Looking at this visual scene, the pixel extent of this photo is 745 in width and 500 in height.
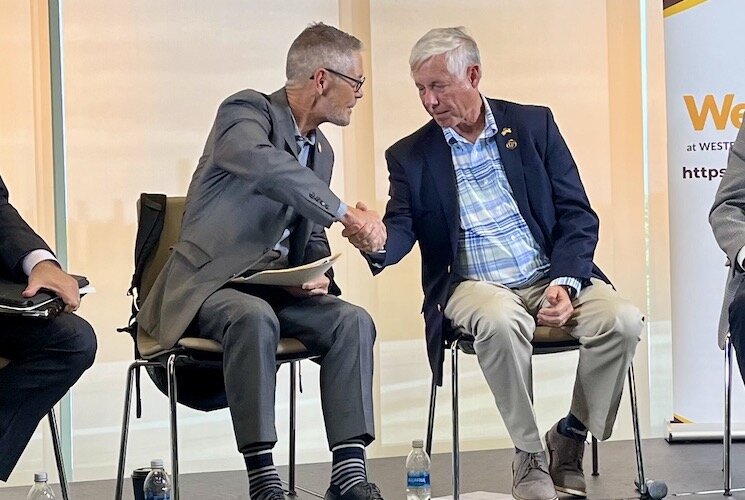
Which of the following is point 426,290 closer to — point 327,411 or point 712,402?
point 327,411

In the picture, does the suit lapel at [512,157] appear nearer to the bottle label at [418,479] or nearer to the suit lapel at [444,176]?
the suit lapel at [444,176]

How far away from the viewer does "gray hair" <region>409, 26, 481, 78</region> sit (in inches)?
133

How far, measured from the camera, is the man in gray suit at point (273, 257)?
2.82m

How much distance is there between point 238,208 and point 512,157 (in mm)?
921

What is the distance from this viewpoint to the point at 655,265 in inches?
191

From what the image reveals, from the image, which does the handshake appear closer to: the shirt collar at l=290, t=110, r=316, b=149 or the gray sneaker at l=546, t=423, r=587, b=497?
the shirt collar at l=290, t=110, r=316, b=149

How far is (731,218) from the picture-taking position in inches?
128

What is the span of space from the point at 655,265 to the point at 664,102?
74 centimetres

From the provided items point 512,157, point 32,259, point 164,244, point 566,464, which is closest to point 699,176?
point 512,157

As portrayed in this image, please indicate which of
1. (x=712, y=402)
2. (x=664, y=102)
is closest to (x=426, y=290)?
(x=712, y=402)

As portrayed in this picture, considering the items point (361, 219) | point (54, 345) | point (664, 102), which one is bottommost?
point (54, 345)

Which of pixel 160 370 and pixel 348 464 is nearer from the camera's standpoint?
pixel 348 464

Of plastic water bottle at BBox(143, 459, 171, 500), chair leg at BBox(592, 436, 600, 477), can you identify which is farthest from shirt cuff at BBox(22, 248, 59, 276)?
chair leg at BBox(592, 436, 600, 477)

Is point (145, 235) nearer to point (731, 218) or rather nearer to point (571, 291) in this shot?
point (571, 291)
